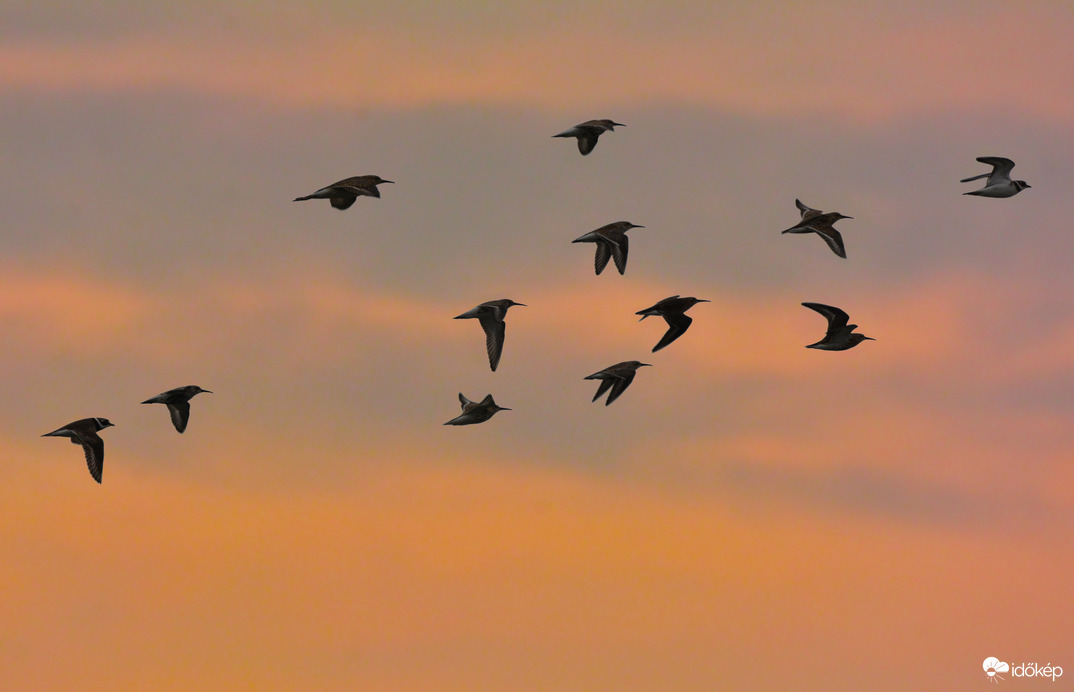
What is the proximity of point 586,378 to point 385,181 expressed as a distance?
32.5ft

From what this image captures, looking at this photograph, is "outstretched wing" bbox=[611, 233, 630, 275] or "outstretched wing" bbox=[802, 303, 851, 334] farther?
"outstretched wing" bbox=[611, 233, 630, 275]

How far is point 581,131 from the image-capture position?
60.1m

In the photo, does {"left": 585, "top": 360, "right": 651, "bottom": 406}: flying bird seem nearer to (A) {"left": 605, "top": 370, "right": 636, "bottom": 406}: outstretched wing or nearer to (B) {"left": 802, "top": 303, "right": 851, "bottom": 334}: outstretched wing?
(A) {"left": 605, "top": 370, "right": 636, "bottom": 406}: outstretched wing

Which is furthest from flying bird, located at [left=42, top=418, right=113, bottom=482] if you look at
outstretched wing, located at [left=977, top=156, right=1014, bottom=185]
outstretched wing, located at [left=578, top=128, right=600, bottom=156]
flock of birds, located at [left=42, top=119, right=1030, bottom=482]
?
outstretched wing, located at [left=977, top=156, right=1014, bottom=185]

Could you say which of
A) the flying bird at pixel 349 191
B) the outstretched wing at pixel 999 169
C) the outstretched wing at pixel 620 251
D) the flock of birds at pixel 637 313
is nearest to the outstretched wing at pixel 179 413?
the flock of birds at pixel 637 313

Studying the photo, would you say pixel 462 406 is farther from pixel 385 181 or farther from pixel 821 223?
pixel 821 223

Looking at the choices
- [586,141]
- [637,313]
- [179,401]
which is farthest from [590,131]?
[179,401]

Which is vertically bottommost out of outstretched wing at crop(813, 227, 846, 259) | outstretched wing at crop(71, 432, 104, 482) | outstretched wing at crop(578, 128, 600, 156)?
outstretched wing at crop(71, 432, 104, 482)

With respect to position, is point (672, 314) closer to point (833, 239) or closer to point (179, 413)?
point (833, 239)

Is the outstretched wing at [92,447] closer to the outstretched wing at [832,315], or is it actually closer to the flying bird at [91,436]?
the flying bird at [91,436]

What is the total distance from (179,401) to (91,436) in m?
3.16

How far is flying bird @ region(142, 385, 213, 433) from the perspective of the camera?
56375 millimetres

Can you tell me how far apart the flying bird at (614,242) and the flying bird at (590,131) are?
341 centimetres

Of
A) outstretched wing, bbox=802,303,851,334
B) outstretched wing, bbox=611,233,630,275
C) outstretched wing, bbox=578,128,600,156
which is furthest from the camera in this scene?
outstretched wing, bbox=578,128,600,156
